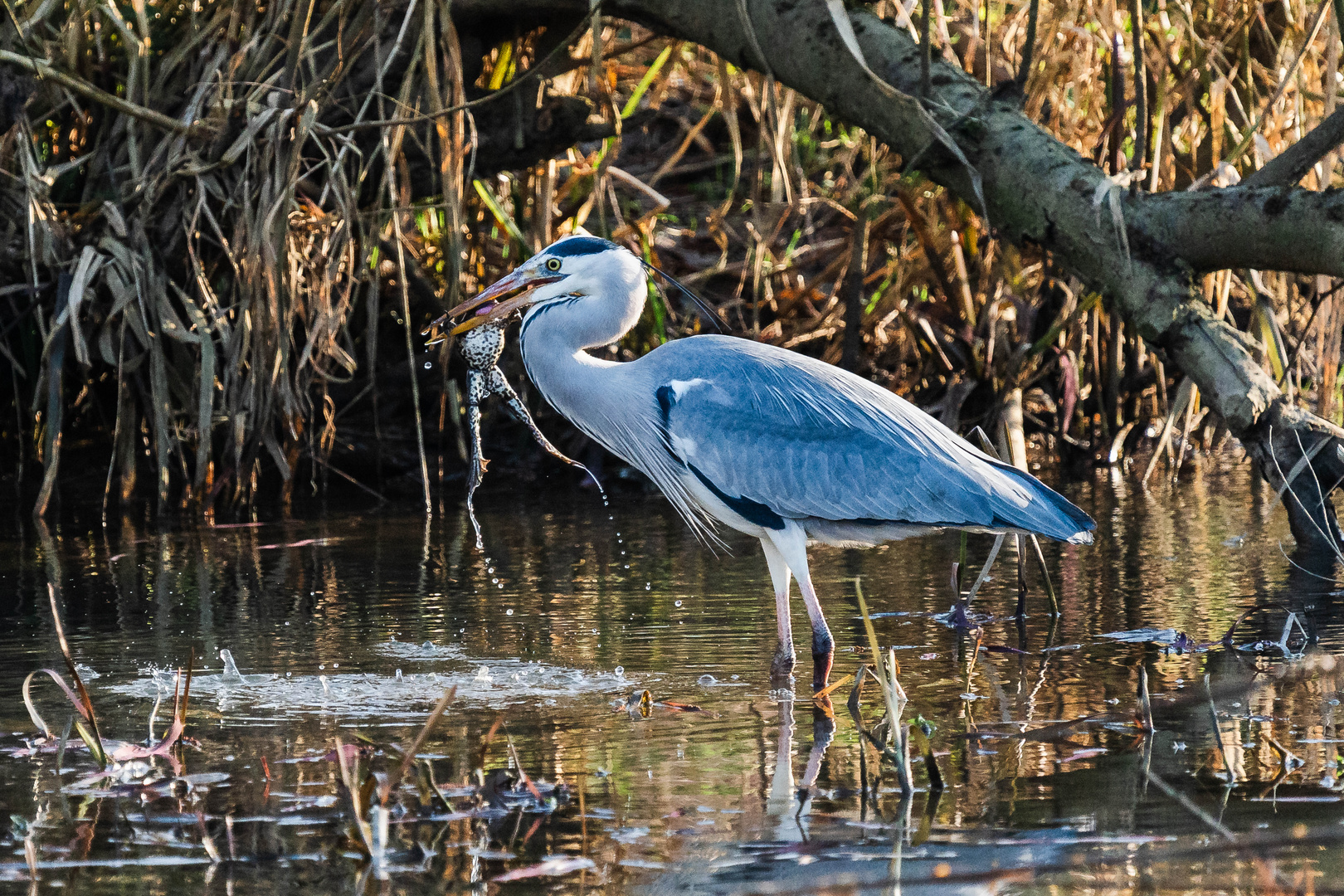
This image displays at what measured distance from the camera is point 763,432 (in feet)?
16.9

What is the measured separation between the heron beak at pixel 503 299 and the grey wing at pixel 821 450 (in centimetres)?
52

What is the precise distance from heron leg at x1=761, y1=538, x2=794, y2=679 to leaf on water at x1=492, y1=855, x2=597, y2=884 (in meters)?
1.68

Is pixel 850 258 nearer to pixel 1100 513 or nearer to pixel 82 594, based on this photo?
pixel 1100 513

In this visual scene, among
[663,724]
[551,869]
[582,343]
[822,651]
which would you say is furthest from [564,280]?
[551,869]

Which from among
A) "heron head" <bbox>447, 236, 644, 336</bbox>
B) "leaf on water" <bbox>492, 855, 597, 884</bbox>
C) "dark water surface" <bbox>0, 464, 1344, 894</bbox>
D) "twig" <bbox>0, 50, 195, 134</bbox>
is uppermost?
"twig" <bbox>0, 50, 195, 134</bbox>

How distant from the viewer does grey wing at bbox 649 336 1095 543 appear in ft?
16.2

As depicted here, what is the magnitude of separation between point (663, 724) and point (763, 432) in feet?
4.53

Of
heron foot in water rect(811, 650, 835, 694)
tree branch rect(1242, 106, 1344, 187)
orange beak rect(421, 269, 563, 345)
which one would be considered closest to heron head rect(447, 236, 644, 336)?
orange beak rect(421, 269, 563, 345)

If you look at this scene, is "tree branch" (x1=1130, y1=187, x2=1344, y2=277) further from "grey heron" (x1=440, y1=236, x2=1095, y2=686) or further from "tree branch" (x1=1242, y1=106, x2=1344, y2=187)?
"grey heron" (x1=440, y1=236, x2=1095, y2=686)

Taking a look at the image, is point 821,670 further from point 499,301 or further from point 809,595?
point 499,301

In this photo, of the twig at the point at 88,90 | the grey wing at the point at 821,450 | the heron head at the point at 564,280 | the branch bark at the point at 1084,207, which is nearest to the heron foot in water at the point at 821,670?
the grey wing at the point at 821,450

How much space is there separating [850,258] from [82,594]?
461 cm

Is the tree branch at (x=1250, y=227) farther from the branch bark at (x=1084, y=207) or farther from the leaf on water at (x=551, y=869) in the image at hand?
the leaf on water at (x=551, y=869)

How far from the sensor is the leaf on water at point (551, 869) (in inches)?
113
